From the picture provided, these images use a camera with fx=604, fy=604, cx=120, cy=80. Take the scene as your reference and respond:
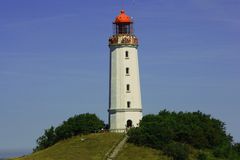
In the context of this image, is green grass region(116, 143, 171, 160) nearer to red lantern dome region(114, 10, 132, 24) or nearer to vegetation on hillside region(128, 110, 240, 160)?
vegetation on hillside region(128, 110, 240, 160)

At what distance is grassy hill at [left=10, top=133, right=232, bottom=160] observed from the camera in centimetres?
7221

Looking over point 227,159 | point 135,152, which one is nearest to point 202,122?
point 227,159

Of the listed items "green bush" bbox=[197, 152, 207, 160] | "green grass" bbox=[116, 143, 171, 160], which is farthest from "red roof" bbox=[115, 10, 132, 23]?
"green bush" bbox=[197, 152, 207, 160]

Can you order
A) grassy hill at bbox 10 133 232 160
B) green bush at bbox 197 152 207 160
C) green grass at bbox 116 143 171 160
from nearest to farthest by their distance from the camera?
green grass at bbox 116 143 171 160 < grassy hill at bbox 10 133 232 160 < green bush at bbox 197 152 207 160

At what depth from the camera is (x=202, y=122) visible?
277ft

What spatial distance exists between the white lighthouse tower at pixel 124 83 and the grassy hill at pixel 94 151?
6664 mm

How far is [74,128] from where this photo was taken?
8475 cm

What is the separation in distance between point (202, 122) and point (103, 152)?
1718 centimetres

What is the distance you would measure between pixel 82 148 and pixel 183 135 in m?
13.7

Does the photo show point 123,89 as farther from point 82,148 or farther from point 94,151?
point 94,151

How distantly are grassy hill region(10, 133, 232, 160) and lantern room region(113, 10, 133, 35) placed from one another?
16868 mm

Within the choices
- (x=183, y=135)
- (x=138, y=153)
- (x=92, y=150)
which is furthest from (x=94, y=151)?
(x=183, y=135)

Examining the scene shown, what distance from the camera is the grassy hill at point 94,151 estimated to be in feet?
237

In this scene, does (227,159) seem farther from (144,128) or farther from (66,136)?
(66,136)
